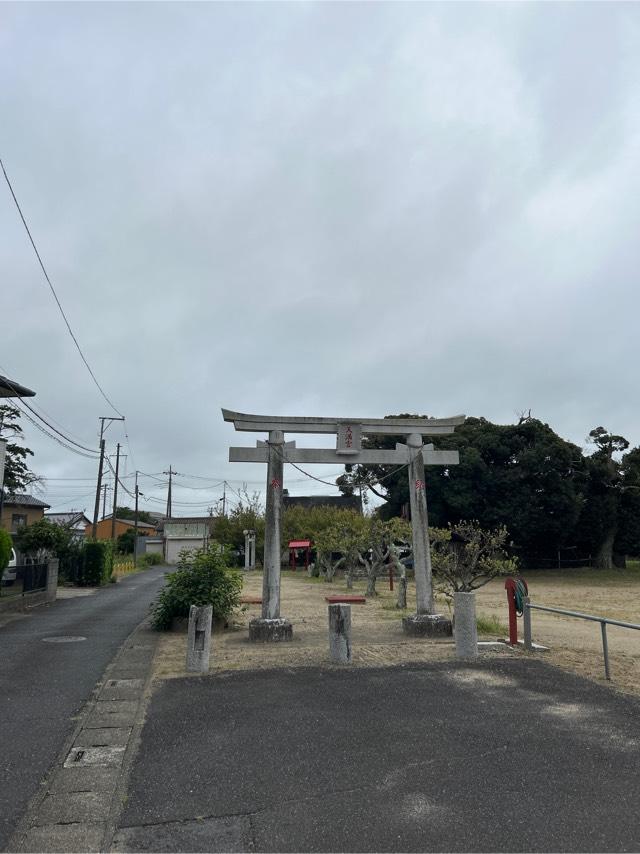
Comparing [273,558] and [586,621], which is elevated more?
[273,558]

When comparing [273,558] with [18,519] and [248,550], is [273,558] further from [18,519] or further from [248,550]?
[18,519]

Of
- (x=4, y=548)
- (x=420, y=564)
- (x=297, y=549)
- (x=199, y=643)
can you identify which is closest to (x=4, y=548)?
(x=4, y=548)

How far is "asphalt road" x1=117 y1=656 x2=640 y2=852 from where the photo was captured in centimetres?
353

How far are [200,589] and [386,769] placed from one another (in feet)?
25.2

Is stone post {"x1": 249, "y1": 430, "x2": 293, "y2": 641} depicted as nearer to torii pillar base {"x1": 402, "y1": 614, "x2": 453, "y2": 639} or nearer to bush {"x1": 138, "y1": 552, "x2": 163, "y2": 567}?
torii pillar base {"x1": 402, "y1": 614, "x2": 453, "y2": 639}

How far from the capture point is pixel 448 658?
873 centimetres

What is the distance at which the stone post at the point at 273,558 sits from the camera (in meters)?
10.5

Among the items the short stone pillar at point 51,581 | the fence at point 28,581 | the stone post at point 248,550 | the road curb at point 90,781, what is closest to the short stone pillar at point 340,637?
the road curb at point 90,781

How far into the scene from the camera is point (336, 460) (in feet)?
38.5

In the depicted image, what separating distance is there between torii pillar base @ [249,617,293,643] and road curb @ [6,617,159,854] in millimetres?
3489

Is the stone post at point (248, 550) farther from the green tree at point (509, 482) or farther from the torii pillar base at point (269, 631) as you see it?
the torii pillar base at point (269, 631)

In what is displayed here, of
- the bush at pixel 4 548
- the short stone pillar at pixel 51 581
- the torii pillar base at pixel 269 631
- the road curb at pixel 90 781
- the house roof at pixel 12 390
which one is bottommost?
the road curb at pixel 90 781

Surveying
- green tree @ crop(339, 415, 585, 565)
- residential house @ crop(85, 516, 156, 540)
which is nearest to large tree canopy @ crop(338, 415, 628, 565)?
green tree @ crop(339, 415, 585, 565)

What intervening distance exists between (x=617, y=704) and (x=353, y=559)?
20034 mm
